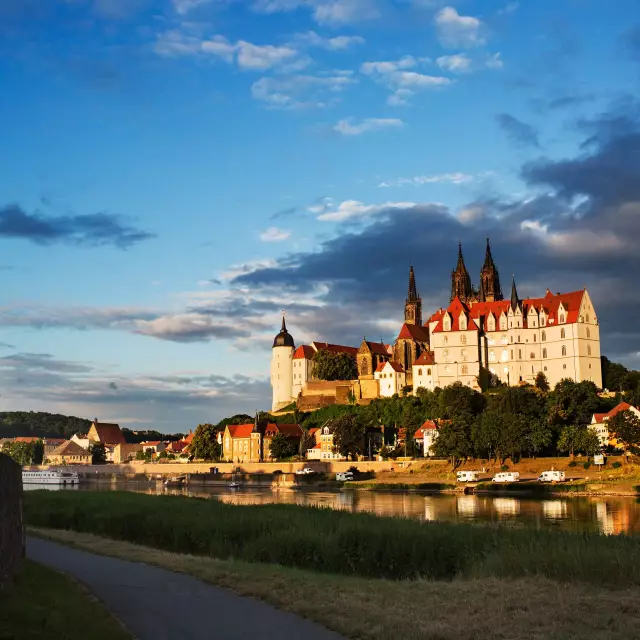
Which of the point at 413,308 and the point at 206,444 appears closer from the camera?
the point at 206,444

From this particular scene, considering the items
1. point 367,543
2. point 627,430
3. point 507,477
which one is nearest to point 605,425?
point 627,430

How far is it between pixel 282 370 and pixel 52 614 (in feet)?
481

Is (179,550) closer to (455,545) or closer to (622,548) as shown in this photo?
(455,545)

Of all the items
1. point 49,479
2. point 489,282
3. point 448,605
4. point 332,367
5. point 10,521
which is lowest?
point 49,479

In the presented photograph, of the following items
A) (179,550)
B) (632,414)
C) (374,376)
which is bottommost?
(179,550)

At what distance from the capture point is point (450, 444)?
92.5m

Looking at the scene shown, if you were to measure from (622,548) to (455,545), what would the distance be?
447cm

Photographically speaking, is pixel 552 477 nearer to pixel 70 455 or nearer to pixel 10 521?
pixel 10 521

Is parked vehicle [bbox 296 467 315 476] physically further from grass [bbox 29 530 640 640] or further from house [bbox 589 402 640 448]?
grass [bbox 29 530 640 640]

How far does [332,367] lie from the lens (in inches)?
5856

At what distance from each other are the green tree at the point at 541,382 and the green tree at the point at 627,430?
31719 millimetres

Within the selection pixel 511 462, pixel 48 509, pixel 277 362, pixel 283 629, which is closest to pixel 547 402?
pixel 511 462

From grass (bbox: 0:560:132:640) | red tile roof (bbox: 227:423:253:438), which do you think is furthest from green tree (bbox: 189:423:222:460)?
grass (bbox: 0:560:132:640)

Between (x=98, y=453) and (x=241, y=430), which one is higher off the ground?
(x=241, y=430)
